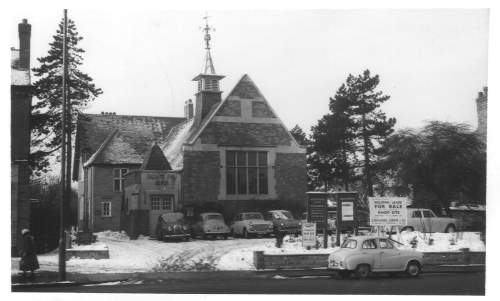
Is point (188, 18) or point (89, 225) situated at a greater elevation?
point (188, 18)

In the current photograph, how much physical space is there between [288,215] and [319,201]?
5.08 meters

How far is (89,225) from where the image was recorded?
27.7 m

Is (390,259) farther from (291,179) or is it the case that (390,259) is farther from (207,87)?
(291,179)

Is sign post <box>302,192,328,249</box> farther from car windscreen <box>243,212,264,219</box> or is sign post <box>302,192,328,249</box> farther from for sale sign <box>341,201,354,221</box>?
car windscreen <box>243,212,264,219</box>

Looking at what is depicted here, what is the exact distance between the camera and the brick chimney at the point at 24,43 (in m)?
20.5

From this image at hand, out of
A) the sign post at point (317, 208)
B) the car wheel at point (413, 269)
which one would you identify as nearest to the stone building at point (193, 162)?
the sign post at point (317, 208)

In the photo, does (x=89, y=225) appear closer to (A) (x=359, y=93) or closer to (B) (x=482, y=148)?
(A) (x=359, y=93)

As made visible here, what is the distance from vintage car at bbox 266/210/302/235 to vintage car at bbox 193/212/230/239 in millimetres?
2266

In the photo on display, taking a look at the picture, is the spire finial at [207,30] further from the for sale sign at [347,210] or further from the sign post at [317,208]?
the for sale sign at [347,210]

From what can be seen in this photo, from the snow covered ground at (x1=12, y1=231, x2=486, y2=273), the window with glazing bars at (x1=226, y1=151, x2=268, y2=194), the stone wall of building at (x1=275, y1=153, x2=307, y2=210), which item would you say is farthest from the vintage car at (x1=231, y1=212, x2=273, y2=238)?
the snow covered ground at (x1=12, y1=231, x2=486, y2=273)

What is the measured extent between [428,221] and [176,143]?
40.3 ft

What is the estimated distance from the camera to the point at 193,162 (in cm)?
3262

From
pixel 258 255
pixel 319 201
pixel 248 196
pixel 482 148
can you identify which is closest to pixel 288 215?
pixel 248 196

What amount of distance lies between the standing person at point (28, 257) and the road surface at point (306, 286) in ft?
3.97
